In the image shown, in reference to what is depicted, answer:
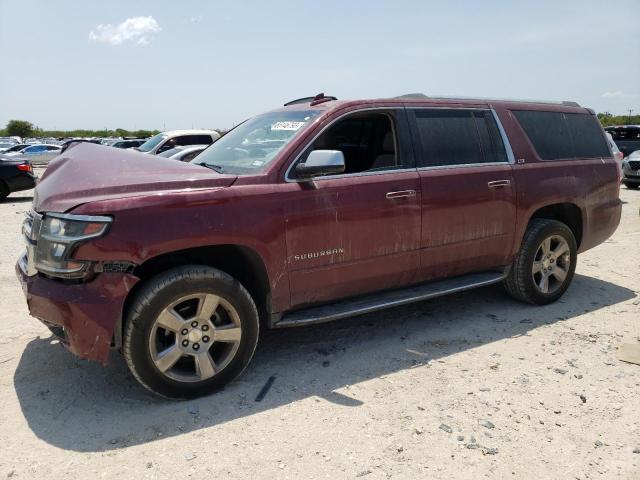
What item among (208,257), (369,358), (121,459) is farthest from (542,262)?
(121,459)

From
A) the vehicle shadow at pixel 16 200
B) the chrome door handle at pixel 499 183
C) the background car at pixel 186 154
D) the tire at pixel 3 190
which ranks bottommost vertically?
the vehicle shadow at pixel 16 200

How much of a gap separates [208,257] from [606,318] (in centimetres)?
361

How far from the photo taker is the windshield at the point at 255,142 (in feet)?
12.0

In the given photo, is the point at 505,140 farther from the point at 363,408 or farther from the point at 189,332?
the point at 189,332

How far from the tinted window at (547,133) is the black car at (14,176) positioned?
12.7m

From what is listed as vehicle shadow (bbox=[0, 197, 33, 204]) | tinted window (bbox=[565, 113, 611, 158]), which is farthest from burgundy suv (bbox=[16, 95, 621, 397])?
vehicle shadow (bbox=[0, 197, 33, 204])

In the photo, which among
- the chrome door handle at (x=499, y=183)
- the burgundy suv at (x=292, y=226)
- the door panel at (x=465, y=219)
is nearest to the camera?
the burgundy suv at (x=292, y=226)

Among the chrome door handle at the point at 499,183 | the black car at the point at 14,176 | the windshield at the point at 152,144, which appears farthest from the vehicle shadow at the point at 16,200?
the chrome door handle at the point at 499,183

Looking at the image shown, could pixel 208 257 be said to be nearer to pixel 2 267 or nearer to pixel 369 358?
pixel 369 358

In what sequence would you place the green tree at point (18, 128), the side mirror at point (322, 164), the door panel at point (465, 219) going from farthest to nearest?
1. the green tree at point (18, 128)
2. the door panel at point (465, 219)
3. the side mirror at point (322, 164)

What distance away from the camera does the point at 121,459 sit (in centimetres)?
270

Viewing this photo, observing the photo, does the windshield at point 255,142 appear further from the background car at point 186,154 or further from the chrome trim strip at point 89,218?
the chrome trim strip at point 89,218

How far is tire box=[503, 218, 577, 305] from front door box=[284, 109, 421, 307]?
4.24ft

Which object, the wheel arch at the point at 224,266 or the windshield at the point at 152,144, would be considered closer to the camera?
the wheel arch at the point at 224,266
